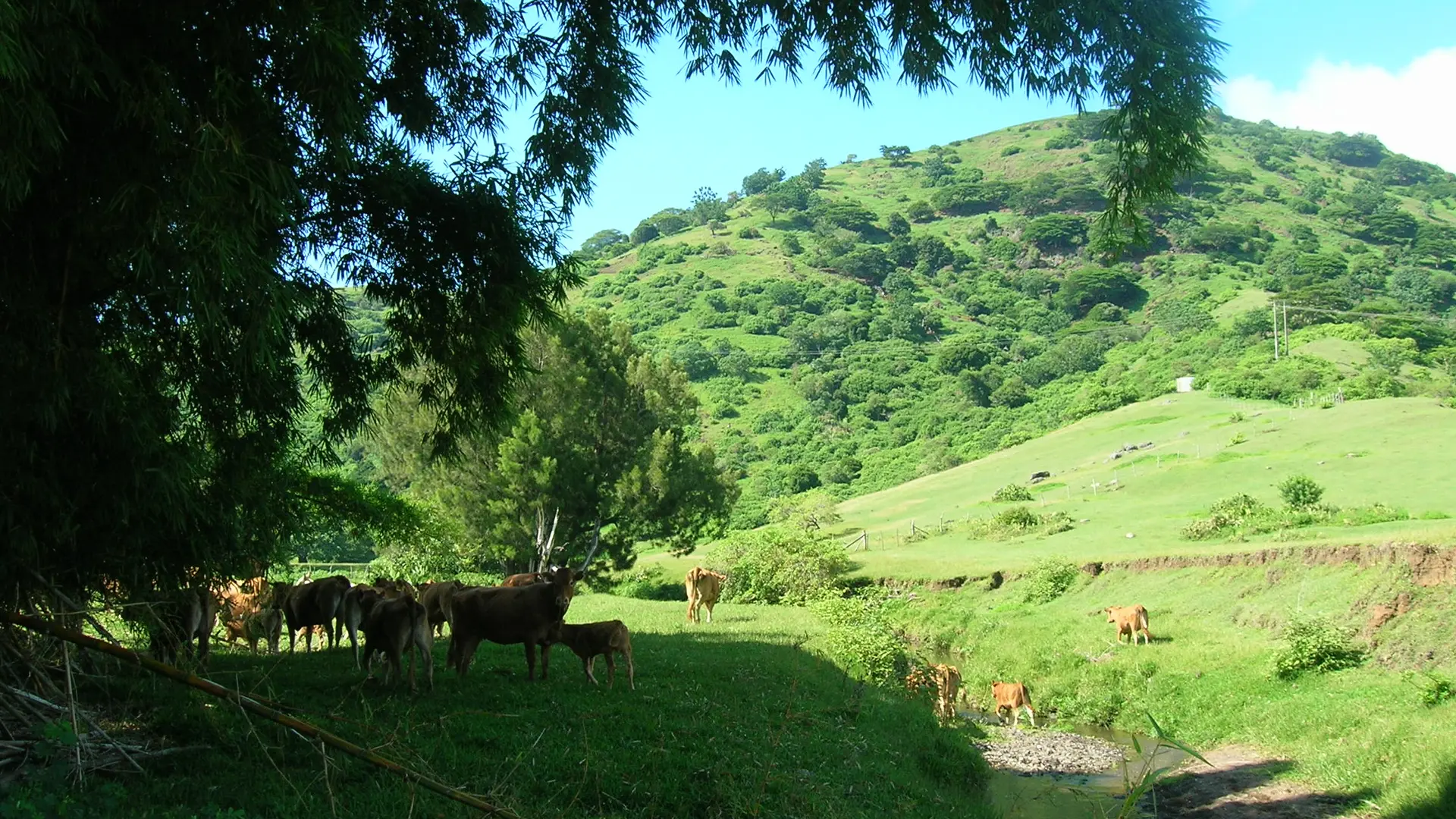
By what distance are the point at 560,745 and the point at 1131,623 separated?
18.7 meters

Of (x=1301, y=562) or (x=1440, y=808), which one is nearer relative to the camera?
(x=1440, y=808)

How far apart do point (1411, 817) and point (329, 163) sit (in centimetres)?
1464

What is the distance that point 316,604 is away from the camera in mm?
13461

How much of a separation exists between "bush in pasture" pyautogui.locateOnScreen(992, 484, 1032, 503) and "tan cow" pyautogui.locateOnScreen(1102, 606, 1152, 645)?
29523 mm

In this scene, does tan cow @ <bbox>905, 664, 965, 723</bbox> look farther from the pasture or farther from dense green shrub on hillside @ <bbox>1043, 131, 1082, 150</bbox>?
dense green shrub on hillside @ <bbox>1043, 131, 1082, 150</bbox>

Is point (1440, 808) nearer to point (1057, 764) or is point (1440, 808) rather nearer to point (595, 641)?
point (1057, 764)

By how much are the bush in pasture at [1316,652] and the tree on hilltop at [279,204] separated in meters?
14.6

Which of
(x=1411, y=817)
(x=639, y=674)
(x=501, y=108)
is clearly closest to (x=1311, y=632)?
(x=1411, y=817)

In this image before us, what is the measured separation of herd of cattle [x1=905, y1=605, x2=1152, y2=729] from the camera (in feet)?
62.8

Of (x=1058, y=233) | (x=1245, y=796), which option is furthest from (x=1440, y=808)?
(x=1058, y=233)

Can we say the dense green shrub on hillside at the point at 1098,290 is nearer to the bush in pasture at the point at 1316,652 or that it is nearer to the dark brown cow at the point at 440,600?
the bush in pasture at the point at 1316,652

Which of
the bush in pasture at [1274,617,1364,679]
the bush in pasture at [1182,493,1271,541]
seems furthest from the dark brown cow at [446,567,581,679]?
the bush in pasture at [1182,493,1271,541]

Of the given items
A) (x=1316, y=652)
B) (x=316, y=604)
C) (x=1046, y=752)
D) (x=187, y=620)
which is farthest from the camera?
(x=1316, y=652)

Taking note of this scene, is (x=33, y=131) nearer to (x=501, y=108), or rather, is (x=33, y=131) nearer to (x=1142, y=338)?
(x=501, y=108)
